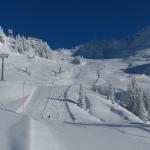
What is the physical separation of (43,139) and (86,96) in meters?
100

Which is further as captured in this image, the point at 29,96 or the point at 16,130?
the point at 29,96

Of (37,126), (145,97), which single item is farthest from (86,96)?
(37,126)

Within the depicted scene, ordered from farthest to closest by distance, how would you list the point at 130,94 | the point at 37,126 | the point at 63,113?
the point at 130,94, the point at 63,113, the point at 37,126

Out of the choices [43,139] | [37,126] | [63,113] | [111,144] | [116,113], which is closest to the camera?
[43,139]

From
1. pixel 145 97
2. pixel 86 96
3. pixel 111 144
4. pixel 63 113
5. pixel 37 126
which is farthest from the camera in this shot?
pixel 145 97

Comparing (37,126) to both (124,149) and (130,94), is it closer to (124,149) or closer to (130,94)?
(124,149)

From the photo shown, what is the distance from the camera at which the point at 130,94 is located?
101188mm

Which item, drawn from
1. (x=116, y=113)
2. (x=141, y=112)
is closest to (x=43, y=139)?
(x=116, y=113)

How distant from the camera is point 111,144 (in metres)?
9.96

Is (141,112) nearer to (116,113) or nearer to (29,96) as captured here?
(116,113)

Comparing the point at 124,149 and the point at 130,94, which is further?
the point at 130,94

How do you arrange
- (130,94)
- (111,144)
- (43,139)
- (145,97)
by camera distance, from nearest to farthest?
(43,139) < (111,144) < (130,94) < (145,97)

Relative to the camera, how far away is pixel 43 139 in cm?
895

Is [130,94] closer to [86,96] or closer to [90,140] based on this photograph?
[86,96]
